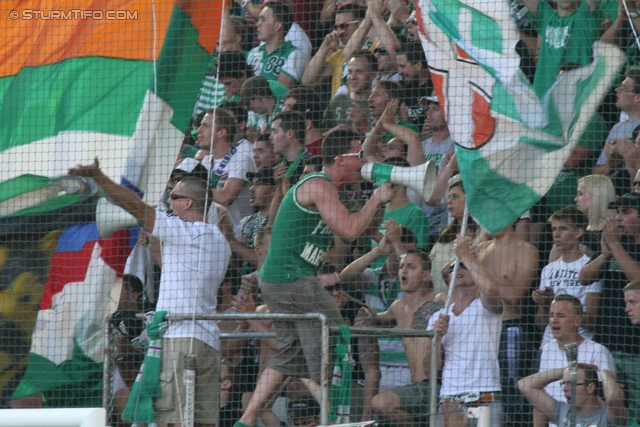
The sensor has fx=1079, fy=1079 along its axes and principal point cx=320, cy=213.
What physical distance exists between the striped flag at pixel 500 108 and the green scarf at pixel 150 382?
1.93 metres

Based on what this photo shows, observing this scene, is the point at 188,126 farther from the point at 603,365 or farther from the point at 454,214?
the point at 603,365

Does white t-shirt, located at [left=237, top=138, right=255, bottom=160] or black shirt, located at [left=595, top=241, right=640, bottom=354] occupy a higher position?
white t-shirt, located at [left=237, top=138, right=255, bottom=160]

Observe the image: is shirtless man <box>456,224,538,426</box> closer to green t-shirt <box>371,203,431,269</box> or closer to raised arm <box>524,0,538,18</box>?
green t-shirt <box>371,203,431,269</box>

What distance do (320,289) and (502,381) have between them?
1.17 meters

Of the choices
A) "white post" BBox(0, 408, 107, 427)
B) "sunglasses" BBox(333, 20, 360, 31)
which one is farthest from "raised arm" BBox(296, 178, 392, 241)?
"white post" BBox(0, 408, 107, 427)

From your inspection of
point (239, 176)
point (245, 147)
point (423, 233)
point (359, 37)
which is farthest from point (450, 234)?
point (359, 37)

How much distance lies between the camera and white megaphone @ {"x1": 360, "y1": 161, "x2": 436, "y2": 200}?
6.36 metres

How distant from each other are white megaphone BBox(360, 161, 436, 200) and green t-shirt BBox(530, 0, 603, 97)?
0.80 meters

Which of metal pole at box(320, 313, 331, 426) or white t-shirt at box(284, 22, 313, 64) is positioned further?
white t-shirt at box(284, 22, 313, 64)

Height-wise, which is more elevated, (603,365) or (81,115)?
(81,115)

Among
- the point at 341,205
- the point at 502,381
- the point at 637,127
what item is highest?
the point at 637,127

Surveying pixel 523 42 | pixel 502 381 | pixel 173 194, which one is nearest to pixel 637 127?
pixel 523 42

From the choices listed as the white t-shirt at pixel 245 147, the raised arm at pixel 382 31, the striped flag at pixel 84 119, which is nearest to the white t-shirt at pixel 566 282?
the raised arm at pixel 382 31

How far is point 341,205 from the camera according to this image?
6.19m
